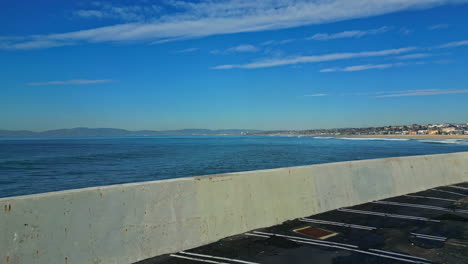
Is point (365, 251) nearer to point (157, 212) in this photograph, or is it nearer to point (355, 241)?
point (355, 241)

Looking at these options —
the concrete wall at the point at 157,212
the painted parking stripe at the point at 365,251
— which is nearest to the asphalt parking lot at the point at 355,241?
the painted parking stripe at the point at 365,251

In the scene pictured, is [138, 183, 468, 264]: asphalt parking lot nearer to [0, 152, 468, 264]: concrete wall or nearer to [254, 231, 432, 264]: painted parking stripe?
[254, 231, 432, 264]: painted parking stripe

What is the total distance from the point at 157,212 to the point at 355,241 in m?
3.89

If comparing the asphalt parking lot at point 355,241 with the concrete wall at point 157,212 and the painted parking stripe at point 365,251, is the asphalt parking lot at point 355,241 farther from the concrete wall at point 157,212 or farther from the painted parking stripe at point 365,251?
the concrete wall at point 157,212

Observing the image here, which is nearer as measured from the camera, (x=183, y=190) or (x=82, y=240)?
(x=82, y=240)

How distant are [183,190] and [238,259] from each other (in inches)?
67.6

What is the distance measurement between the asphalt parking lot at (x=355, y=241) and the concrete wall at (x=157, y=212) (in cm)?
32

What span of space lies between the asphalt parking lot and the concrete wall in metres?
0.32

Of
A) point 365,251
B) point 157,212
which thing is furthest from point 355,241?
point 157,212

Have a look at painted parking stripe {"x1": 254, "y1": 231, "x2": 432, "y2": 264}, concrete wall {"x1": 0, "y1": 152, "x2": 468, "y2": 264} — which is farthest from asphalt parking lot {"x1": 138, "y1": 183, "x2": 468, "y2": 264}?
concrete wall {"x1": 0, "y1": 152, "x2": 468, "y2": 264}

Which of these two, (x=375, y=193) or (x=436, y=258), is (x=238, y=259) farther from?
(x=375, y=193)

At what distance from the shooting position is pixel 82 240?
18.0 ft

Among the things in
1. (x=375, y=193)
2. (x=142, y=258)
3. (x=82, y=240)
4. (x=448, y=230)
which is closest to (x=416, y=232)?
(x=448, y=230)

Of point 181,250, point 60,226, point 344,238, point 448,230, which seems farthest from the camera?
point 448,230
